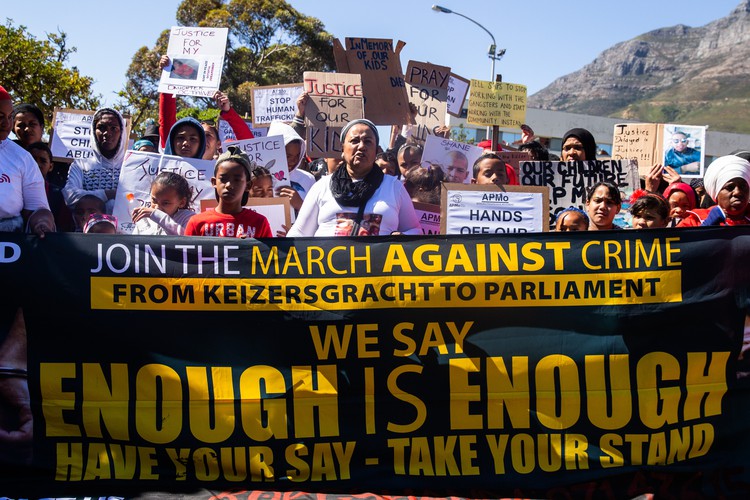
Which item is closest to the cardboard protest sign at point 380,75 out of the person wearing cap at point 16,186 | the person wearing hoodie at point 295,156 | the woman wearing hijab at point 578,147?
the person wearing hoodie at point 295,156

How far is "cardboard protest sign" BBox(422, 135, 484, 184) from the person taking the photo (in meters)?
6.81

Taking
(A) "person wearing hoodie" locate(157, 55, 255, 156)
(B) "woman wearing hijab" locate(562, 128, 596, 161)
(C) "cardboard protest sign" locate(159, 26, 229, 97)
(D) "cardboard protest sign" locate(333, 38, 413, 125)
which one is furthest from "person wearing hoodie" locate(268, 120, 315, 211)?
(B) "woman wearing hijab" locate(562, 128, 596, 161)

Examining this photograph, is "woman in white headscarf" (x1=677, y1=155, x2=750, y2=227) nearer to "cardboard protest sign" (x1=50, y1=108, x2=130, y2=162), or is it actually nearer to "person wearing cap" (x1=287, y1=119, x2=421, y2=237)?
"person wearing cap" (x1=287, y1=119, x2=421, y2=237)

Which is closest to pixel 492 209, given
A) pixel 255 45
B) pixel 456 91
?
pixel 456 91

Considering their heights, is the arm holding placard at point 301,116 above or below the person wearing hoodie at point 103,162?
above

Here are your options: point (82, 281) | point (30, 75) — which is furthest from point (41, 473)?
point (30, 75)

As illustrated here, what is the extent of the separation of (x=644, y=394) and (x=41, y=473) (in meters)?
2.92

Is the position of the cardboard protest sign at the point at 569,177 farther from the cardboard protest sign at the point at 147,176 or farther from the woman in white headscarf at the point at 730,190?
the cardboard protest sign at the point at 147,176

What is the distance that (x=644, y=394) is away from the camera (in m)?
3.61

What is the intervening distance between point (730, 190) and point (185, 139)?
3.91m

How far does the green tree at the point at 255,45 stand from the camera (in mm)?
33406

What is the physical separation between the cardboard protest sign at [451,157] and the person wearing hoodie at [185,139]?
6.78ft

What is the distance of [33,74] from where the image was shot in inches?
630

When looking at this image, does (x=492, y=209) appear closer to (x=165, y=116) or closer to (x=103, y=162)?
(x=103, y=162)
